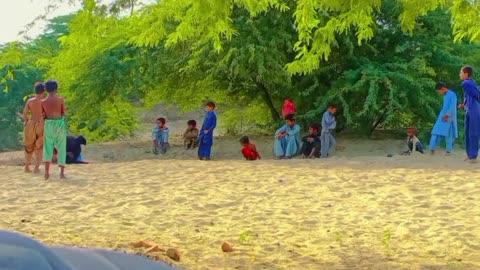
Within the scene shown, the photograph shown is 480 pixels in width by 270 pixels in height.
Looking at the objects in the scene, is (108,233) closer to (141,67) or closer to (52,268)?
(52,268)

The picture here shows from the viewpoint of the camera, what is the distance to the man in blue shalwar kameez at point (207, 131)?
14867 mm

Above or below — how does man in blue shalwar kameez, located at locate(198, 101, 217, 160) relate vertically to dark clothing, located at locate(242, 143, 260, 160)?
above

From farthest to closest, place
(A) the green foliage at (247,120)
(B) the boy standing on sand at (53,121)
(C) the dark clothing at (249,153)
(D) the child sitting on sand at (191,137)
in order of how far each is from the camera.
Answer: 1. (A) the green foliage at (247,120)
2. (D) the child sitting on sand at (191,137)
3. (C) the dark clothing at (249,153)
4. (B) the boy standing on sand at (53,121)

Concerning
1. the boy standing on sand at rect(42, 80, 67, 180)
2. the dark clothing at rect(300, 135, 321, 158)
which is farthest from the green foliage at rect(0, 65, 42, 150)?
the boy standing on sand at rect(42, 80, 67, 180)

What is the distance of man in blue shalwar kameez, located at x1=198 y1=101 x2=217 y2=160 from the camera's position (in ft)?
48.8

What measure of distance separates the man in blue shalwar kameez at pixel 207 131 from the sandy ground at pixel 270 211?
7.21 feet

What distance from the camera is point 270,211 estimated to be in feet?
27.0

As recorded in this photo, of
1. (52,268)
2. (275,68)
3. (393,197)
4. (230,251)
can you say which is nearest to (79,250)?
(52,268)

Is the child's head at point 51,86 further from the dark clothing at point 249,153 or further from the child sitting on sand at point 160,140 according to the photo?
the child sitting on sand at point 160,140

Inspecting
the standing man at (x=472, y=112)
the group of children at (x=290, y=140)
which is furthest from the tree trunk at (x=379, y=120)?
the standing man at (x=472, y=112)

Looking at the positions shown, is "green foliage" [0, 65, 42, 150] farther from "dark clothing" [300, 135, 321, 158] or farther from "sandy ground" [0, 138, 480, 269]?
"sandy ground" [0, 138, 480, 269]

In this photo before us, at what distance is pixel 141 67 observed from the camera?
1998cm

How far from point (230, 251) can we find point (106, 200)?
312cm

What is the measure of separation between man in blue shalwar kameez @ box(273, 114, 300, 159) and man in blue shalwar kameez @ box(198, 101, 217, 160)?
1444 mm
